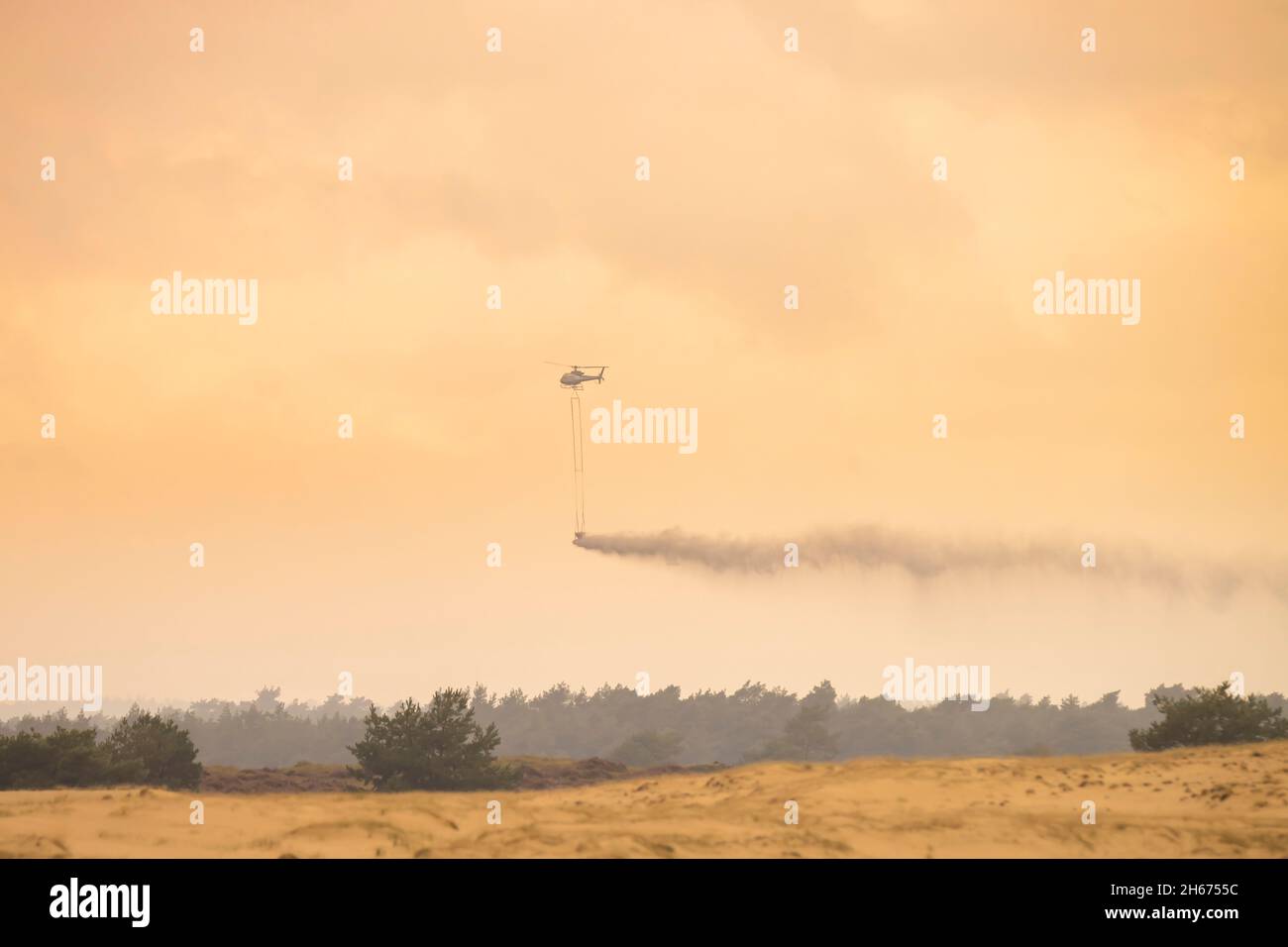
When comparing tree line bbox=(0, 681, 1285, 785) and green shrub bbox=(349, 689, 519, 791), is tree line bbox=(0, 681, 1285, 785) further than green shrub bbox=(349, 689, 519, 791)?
Yes

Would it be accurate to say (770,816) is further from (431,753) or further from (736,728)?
(736,728)

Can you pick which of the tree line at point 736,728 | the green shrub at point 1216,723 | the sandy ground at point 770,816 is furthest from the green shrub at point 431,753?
the tree line at point 736,728

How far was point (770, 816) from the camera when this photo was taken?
51.3 metres

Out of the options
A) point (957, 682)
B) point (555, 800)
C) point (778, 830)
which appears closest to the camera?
point (778, 830)

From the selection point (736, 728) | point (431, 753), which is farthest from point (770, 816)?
point (736, 728)

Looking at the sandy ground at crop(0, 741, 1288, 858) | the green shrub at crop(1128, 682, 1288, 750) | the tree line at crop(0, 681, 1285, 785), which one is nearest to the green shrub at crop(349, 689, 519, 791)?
the sandy ground at crop(0, 741, 1288, 858)

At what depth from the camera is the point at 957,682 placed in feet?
626

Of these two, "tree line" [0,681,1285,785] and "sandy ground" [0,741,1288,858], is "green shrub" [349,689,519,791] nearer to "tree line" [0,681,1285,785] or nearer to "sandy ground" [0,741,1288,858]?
"sandy ground" [0,741,1288,858]

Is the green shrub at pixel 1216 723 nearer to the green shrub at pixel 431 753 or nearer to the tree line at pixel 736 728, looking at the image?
the green shrub at pixel 431 753

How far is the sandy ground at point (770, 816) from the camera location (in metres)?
48.3

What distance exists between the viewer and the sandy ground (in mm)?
48344
